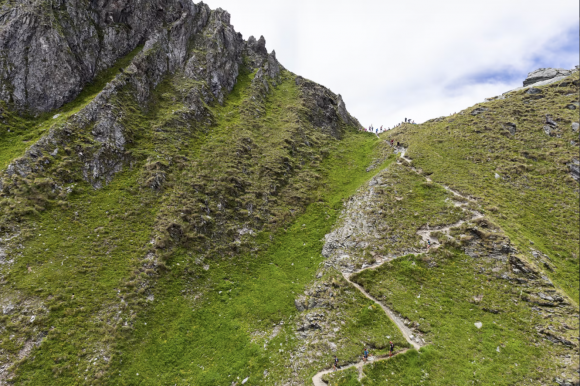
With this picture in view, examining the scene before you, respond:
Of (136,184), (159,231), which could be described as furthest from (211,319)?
(136,184)

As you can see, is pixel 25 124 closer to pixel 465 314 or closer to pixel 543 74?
pixel 465 314

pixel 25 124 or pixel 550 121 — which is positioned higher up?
pixel 550 121

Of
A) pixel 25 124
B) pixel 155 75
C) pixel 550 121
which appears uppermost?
pixel 155 75

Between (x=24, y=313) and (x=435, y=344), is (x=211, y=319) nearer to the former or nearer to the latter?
(x=24, y=313)

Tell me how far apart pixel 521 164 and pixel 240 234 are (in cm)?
5372

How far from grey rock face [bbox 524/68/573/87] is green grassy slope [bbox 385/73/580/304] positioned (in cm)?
1788

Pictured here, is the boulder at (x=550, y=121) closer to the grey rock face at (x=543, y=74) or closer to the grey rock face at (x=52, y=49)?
the grey rock face at (x=543, y=74)

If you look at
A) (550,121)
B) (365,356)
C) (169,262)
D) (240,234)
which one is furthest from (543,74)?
(169,262)

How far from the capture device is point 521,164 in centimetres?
4469

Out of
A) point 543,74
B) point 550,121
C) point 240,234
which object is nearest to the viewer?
point 240,234

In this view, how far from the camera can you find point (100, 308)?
24.2 meters

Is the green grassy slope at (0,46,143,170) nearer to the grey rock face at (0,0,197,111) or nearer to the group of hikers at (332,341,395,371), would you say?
the grey rock face at (0,0,197,111)

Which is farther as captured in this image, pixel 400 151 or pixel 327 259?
pixel 400 151

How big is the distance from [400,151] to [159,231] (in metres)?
54.5
